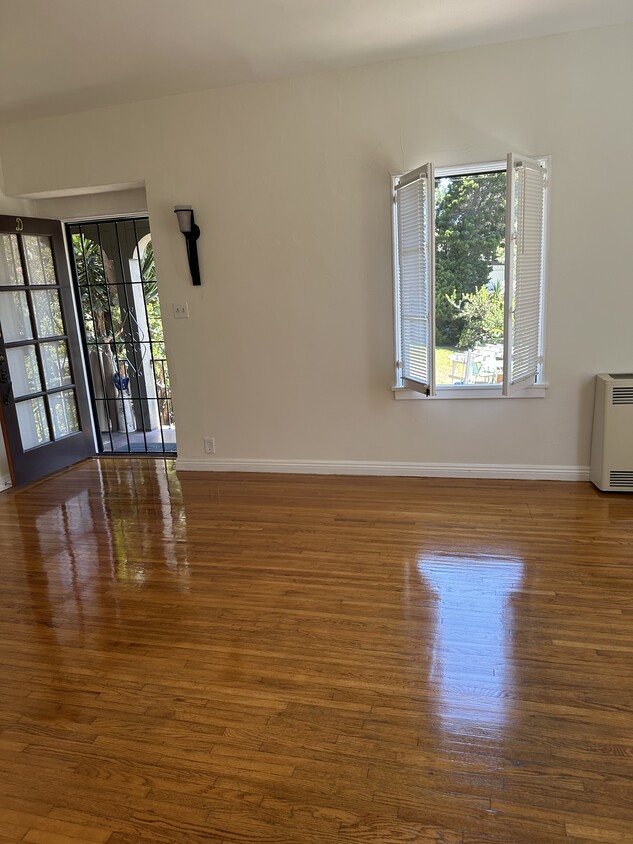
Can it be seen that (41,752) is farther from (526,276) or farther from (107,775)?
(526,276)

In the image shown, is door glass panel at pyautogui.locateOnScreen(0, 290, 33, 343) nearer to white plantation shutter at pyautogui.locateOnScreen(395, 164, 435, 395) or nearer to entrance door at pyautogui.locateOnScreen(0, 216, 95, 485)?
entrance door at pyautogui.locateOnScreen(0, 216, 95, 485)

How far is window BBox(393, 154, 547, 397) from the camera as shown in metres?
3.71

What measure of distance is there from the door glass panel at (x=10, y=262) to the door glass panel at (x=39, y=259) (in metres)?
0.08

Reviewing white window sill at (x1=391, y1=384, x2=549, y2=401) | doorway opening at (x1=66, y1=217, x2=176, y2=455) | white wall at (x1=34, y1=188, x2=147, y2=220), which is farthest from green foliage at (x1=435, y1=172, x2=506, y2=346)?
doorway opening at (x1=66, y1=217, x2=176, y2=455)

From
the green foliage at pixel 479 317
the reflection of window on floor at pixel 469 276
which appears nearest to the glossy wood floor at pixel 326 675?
the reflection of window on floor at pixel 469 276

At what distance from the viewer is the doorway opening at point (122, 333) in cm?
551

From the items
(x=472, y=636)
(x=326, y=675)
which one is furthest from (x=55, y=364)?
(x=472, y=636)

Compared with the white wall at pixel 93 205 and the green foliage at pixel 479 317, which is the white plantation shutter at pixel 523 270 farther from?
the white wall at pixel 93 205

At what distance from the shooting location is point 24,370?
4.94 m

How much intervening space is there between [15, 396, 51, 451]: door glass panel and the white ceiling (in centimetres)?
235

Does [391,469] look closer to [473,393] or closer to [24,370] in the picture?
[473,393]

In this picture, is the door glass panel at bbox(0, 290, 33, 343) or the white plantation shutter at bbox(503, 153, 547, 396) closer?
the white plantation shutter at bbox(503, 153, 547, 396)

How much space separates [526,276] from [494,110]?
3.71 ft

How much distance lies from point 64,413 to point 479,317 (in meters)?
3.79
